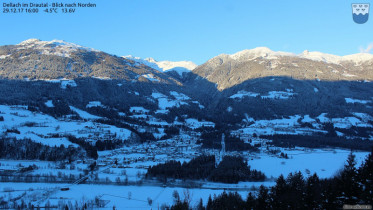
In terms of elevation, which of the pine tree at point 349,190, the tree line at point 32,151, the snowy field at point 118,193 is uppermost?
the tree line at point 32,151

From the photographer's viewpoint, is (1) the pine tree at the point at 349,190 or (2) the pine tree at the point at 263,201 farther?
(2) the pine tree at the point at 263,201

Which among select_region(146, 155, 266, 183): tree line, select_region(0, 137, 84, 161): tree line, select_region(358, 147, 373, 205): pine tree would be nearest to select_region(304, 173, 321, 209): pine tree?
select_region(358, 147, 373, 205): pine tree

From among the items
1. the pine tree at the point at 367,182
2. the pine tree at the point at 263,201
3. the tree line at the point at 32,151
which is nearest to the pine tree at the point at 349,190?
the pine tree at the point at 367,182

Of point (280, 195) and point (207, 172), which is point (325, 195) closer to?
point (280, 195)

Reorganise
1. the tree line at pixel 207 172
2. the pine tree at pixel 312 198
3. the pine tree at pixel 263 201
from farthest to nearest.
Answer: the tree line at pixel 207 172 → the pine tree at pixel 263 201 → the pine tree at pixel 312 198

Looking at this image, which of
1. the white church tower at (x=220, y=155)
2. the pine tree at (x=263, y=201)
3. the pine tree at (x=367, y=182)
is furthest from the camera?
the white church tower at (x=220, y=155)

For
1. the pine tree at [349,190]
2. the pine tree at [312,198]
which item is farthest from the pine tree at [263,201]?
the pine tree at [349,190]

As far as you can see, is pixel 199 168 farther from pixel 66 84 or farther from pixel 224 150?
pixel 66 84

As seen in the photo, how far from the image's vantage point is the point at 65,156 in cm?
7731

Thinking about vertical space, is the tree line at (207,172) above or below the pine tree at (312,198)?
below

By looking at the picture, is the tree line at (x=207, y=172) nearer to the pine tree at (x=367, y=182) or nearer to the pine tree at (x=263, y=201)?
the pine tree at (x=263, y=201)

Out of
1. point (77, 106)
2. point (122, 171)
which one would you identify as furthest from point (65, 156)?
point (77, 106)

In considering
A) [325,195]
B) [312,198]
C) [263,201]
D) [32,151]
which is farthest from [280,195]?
[32,151]

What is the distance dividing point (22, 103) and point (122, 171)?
85634 mm
